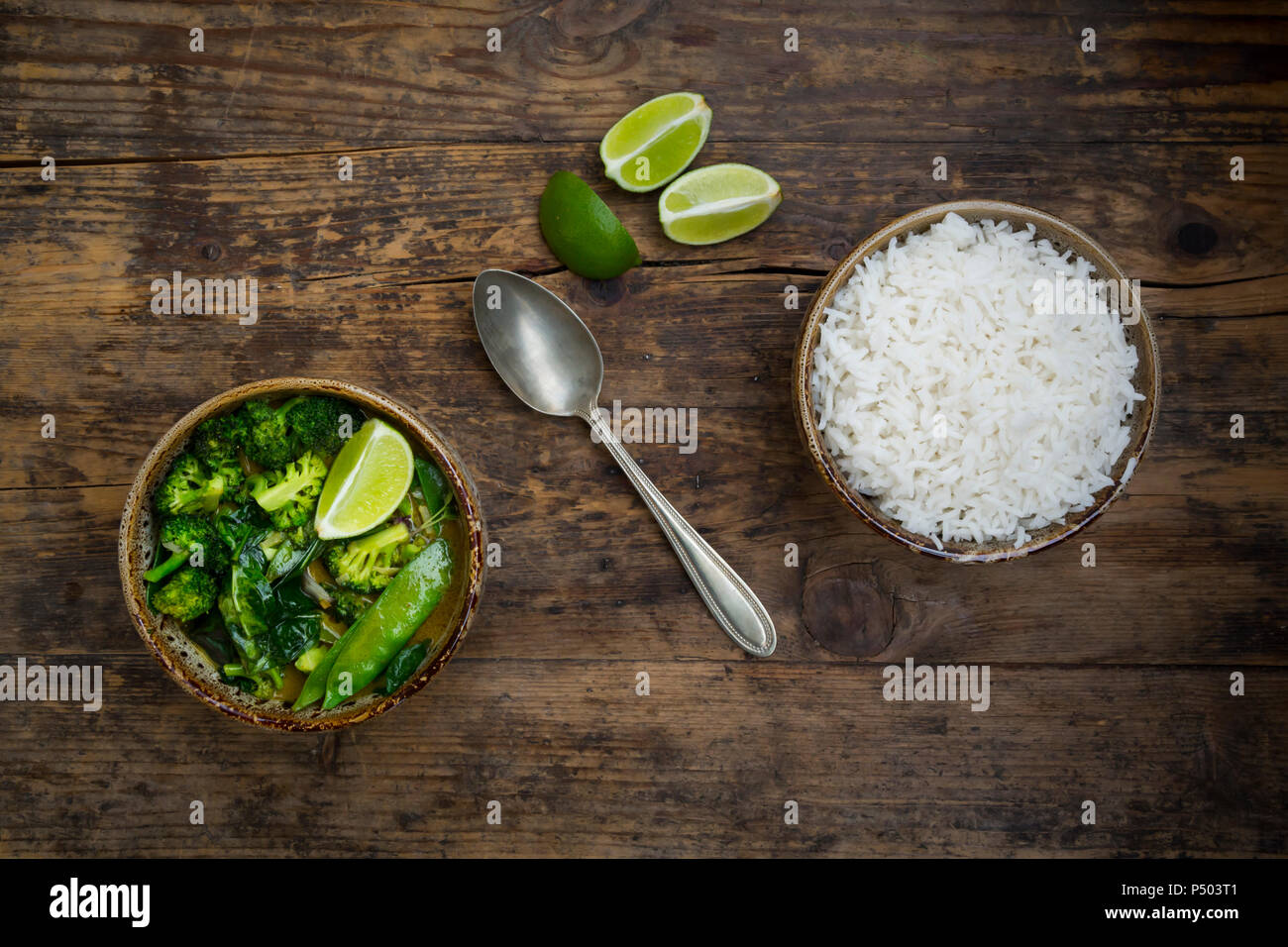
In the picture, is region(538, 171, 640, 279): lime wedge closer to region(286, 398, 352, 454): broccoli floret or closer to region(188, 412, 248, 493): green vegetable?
region(286, 398, 352, 454): broccoli floret

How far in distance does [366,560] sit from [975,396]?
1.35m

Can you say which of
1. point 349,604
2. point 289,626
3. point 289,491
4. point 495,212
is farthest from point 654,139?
point 289,626

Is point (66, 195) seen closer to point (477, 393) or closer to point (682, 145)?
point (477, 393)

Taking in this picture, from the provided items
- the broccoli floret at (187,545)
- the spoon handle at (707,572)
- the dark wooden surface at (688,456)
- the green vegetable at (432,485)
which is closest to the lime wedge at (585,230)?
the dark wooden surface at (688,456)

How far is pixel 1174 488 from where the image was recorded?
210 centimetres

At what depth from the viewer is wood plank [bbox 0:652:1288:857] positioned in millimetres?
2086

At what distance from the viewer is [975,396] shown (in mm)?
1780

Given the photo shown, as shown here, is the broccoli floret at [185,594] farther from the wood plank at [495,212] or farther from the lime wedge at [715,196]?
the lime wedge at [715,196]

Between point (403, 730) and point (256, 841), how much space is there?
1.50 feet

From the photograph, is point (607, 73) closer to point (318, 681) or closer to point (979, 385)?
point (979, 385)

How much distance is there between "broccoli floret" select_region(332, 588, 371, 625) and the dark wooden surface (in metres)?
0.34

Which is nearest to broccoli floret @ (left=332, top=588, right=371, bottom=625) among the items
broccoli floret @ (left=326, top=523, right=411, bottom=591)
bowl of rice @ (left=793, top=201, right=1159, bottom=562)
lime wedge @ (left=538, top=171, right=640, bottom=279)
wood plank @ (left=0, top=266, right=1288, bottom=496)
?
broccoli floret @ (left=326, top=523, right=411, bottom=591)

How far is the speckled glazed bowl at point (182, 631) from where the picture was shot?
67.7 inches
